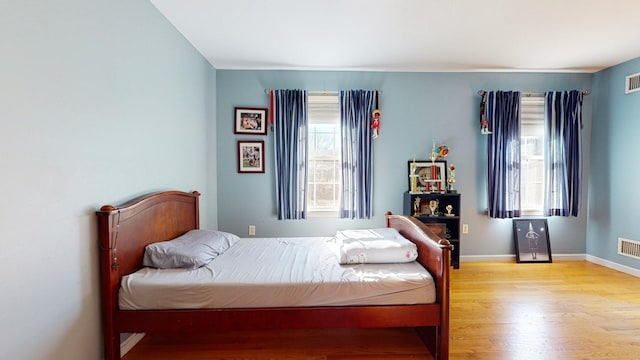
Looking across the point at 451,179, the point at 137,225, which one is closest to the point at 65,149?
the point at 137,225

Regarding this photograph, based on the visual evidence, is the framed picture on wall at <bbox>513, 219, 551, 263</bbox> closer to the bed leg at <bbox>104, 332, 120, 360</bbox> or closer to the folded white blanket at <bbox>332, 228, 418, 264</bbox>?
the folded white blanket at <bbox>332, 228, 418, 264</bbox>


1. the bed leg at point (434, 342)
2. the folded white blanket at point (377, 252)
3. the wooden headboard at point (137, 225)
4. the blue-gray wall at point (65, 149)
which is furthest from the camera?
the folded white blanket at point (377, 252)

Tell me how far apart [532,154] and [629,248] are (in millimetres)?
1480

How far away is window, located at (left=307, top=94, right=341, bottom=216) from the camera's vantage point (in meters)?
3.72

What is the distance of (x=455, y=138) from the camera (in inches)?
150

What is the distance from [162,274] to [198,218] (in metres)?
1.19

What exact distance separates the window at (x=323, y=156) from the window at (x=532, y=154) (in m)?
2.44

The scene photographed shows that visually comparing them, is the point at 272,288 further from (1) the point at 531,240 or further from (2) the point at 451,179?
(1) the point at 531,240

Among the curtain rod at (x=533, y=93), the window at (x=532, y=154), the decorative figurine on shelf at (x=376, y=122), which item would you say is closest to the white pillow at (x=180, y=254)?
the decorative figurine on shelf at (x=376, y=122)

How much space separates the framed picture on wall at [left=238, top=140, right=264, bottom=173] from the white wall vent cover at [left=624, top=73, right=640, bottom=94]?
4.44 meters

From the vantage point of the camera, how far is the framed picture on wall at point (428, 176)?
372 centimetres

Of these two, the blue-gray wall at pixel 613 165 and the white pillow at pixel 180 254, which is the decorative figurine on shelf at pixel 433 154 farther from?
the white pillow at pixel 180 254

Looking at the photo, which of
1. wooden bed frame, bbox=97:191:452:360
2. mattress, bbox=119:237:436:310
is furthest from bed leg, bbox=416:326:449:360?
mattress, bbox=119:237:436:310

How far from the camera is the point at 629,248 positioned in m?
3.42
